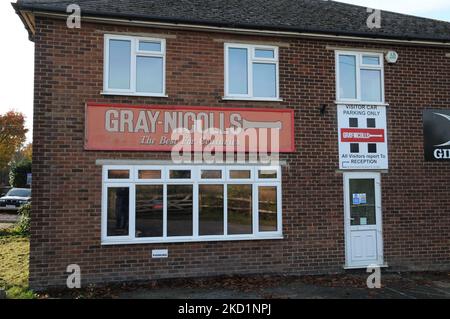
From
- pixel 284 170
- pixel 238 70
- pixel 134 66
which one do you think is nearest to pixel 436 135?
pixel 284 170

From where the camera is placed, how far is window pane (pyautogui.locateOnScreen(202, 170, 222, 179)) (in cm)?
902

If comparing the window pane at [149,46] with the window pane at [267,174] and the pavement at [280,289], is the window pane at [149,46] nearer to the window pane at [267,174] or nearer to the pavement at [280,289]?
the window pane at [267,174]

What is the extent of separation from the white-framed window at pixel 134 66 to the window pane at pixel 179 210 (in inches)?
81.0

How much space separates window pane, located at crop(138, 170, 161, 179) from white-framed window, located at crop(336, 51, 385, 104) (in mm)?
4509

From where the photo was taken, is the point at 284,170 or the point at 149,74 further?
the point at 284,170

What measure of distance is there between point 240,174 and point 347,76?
3.51m

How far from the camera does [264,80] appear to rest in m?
9.52

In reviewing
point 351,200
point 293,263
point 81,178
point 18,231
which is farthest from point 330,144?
point 18,231

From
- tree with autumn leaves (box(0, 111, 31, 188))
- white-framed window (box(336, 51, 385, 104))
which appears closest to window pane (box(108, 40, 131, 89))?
white-framed window (box(336, 51, 385, 104))

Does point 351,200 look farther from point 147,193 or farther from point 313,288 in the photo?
point 147,193

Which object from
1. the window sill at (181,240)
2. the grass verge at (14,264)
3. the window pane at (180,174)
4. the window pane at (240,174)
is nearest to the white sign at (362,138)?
the window pane at (240,174)

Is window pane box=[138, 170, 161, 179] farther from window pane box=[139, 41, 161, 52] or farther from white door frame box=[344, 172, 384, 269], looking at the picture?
white door frame box=[344, 172, 384, 269]

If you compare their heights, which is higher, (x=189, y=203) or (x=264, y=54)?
(x=264, y=54)

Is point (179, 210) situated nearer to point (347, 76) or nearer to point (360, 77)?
point (347, 76)
